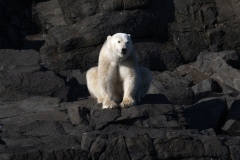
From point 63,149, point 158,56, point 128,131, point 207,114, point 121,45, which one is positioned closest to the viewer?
point 63,149

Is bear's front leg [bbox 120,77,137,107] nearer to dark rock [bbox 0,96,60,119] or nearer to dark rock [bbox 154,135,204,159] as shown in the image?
dark rock [bbox 154,135,204,159]

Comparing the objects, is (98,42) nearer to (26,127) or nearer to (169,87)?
(169,87)

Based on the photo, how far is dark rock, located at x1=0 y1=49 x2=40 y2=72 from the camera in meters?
19.3

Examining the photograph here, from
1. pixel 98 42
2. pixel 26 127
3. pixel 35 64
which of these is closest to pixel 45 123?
pixel 26 127

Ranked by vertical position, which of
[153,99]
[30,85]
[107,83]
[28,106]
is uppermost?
[107,83]

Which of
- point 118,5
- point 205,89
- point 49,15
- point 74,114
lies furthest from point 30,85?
point 49,15

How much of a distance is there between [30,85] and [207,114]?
371cm

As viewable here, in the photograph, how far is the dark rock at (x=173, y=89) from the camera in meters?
18.3

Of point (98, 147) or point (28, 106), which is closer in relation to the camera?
point (98, 147)

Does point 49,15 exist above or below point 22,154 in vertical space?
below

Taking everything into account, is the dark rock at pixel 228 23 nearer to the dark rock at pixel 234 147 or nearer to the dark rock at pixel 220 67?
the dark rock at pixel 220 67

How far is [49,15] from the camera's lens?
23.9 m

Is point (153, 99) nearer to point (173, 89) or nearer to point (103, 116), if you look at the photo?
point (103, 116)

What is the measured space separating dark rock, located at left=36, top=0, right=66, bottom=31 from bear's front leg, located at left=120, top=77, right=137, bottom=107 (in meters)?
9.58
